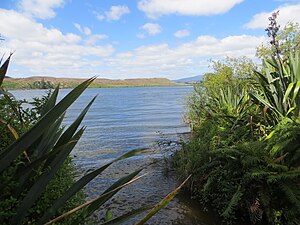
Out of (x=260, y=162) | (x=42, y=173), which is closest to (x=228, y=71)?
(x=260, y=162)

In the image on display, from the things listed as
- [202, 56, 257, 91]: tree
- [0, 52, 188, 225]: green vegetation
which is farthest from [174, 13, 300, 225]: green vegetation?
[202, 56, 257, 91]: tree

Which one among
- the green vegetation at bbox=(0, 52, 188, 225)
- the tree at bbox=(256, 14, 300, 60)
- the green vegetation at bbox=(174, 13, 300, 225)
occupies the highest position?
the tree at bbox=(256, 14, 300, 60)

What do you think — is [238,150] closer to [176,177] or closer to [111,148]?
[176,177]

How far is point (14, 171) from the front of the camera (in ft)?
4.75

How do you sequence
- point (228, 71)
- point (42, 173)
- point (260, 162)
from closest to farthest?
point (42, 173) → point (260, 162) → point (228, 71)

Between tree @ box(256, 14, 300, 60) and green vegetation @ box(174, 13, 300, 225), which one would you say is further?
tree @ box(256, 14, 300, 60)

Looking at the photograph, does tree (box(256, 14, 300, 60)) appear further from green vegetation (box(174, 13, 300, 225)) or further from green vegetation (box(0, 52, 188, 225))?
green vegetation (box(0, 52, 188, 225))

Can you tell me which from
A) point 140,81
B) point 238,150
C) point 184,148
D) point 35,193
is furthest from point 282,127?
point 140,81

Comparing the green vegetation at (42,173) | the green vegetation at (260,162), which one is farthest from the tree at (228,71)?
the green vegetation at (42,173)

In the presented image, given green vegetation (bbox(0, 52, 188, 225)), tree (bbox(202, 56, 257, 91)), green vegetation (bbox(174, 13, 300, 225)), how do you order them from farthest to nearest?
tree (bbox(202, 56, 257, 91)), green vegetation (bbox(174, 13, 300, 225)), green vegetation (bbox(0, 52, 188, 225))

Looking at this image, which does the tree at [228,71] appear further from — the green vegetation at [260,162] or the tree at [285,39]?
the green vegetation at [260,162]

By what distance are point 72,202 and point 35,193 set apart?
0.88m

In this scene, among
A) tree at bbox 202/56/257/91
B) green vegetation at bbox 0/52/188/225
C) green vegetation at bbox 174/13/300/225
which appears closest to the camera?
green vegetation at bbox 0/52/188/225

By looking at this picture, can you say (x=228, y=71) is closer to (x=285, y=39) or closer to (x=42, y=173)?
(x=285, y=39)
